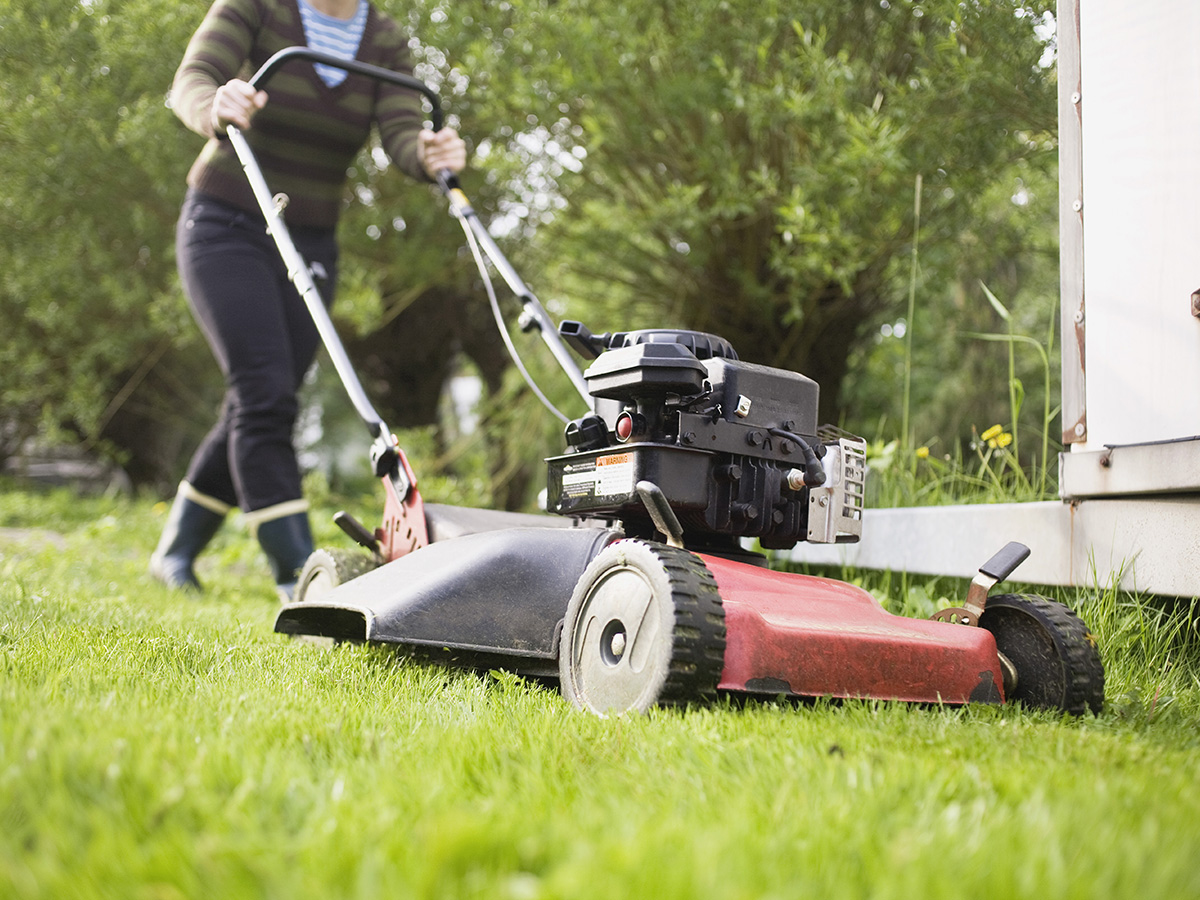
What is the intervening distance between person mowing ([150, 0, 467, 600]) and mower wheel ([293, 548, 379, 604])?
528 millimetres

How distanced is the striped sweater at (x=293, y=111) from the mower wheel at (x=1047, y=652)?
94.3 inches

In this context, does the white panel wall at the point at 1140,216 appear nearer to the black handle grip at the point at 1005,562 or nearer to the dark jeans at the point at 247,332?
the black handle grip at the point at 1005,562

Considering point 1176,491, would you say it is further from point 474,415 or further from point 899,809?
point 474,415

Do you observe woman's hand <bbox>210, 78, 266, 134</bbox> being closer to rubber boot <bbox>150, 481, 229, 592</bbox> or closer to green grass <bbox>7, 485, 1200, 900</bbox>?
rubber boot <bbox>150, 481, 229, 592</bbox>

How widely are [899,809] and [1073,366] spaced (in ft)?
5.69

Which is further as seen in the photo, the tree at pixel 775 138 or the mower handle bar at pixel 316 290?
the tree at pixel 775 138

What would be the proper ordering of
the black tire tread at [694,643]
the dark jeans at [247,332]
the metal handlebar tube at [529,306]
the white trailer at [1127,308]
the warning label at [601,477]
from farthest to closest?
1. the dark jeans at [247,332]
2. the metal handlebar tube at [529,306]
3. the white trailer at [1127,308]
4. the warning label at [601,477]
5. the black tire tread at [694,643]

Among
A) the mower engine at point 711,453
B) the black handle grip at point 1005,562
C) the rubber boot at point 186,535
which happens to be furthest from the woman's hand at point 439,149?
the black handle grip at point 1005,562

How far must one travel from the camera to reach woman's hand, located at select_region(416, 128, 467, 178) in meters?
3.44

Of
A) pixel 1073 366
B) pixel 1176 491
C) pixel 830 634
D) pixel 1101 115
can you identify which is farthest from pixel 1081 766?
pixel 1101 115

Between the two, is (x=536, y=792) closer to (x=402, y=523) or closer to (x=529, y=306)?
(x=402, y=523)

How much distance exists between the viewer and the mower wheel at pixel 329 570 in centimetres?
267

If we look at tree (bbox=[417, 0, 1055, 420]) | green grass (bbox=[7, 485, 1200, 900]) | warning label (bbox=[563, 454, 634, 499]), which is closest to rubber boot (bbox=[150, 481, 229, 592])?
green grass (bbox=[7, 485, 1200, 900])

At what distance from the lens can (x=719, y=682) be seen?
165cm
